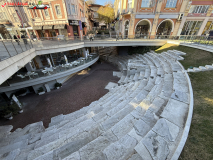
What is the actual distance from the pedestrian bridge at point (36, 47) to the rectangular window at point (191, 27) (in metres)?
Answer: 8.59

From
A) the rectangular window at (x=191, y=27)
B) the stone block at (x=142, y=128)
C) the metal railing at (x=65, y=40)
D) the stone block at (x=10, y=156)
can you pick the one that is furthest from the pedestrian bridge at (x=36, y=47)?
the rectangular window at (x=191, y=27)

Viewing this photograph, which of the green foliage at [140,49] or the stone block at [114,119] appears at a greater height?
the green foliage at [140,49]

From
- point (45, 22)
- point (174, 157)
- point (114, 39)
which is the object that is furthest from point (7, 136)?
point (45, 22)

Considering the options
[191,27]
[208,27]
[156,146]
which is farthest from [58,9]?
[208,27]

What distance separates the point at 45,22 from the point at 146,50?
2087 centimetres

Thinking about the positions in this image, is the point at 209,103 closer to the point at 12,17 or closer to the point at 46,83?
the point at 46,83

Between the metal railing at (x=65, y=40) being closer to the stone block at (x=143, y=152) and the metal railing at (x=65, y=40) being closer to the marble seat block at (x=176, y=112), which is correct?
the stone block at (x=143, y=152)

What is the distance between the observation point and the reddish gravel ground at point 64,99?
879 cm

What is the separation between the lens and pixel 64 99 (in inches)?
425

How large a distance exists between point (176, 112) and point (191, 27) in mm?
Answer: 26092

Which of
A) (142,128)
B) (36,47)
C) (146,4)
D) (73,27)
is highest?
(146,4)

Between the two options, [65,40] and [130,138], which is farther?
[65,40]

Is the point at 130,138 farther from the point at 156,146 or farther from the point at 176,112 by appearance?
the point at 176,112

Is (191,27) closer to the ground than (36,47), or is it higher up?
higher up
